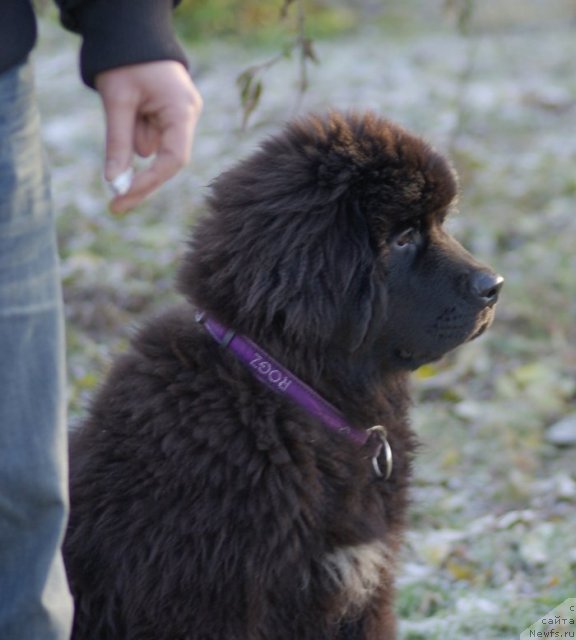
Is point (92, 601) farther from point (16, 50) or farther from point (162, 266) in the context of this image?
point (162, 266)

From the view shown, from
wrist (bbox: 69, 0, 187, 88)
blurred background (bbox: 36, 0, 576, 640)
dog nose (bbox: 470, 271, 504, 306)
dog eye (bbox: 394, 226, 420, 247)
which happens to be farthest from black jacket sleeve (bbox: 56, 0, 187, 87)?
blurred background (bbox: 36, 0, 576, 640)

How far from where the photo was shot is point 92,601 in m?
2.83

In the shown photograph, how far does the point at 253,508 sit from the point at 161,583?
282mm

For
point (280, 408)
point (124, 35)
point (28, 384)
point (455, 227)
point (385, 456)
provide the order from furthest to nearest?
point (455, 227), point (385, 456), point (280, 408), point (124, 35), point (28, 384)

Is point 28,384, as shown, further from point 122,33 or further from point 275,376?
point 275,376

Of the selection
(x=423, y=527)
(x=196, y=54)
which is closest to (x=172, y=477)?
(x=423, y=527)

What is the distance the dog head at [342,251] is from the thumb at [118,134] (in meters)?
0.73

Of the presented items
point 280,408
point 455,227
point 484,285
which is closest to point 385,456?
point 280,408

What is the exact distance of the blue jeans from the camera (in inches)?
77.5

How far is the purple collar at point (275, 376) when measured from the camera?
9.50ft

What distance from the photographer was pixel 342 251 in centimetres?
292

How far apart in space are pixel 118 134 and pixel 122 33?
0.19 m

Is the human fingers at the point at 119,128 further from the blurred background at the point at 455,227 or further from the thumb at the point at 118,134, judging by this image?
the blurred background at the point at 455,227

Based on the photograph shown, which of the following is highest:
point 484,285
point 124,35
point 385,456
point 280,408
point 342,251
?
point 124,35
